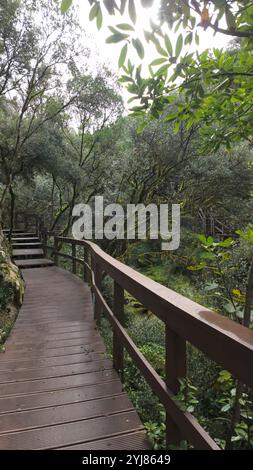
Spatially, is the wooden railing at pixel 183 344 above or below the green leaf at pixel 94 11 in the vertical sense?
below

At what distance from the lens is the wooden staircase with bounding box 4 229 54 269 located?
34.4ft

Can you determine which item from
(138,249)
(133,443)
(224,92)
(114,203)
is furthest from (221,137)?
(138,249)

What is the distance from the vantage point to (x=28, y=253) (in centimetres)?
1169

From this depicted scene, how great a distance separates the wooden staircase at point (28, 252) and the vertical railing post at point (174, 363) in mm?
9494

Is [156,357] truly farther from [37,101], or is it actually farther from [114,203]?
[37,101]

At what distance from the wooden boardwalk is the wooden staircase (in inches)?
243

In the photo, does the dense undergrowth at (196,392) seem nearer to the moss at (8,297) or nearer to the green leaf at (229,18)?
the green leaf at (229,18)

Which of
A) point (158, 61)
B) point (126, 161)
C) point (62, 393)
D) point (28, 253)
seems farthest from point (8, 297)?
point (28, 253)

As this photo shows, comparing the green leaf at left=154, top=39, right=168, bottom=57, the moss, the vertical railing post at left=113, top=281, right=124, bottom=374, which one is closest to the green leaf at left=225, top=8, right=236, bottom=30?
the green leaf at left=154, top=39, right=168, bottom=57

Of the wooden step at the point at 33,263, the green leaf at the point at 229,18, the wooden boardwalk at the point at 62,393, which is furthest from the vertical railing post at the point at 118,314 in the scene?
the wooden step at the point at 33,263

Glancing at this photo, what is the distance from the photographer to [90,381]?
102 inches

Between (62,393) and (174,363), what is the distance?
1.42 metres

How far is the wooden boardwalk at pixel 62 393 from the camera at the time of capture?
1883 mm

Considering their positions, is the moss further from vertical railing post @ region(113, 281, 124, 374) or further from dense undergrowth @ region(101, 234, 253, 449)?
vertical railing post @ region(113, 281, 124, 374)
